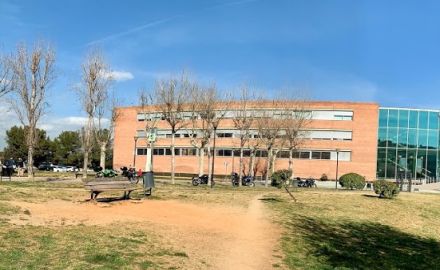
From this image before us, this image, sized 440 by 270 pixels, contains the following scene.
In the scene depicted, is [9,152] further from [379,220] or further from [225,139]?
[379,220]

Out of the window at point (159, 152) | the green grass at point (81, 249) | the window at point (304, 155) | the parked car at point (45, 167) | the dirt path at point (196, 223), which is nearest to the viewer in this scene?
the green grass at point (81, 249)

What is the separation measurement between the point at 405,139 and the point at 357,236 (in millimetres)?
56889

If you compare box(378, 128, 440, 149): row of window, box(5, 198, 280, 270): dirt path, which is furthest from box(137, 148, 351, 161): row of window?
box(5, 198, 280, 270): dirt path

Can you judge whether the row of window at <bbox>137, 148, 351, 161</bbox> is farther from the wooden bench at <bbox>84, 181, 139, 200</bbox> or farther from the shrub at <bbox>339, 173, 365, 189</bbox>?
the wooden bench at <bbox>84, 181, 139, 200</bbox>

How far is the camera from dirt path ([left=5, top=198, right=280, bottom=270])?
952 cm

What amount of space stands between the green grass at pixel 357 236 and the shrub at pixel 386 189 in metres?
3.18

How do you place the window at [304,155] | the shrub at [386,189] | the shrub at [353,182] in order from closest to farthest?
1. the shrub at [386,189]
2. the shrub at [353,182]
3. the window at [304,155]

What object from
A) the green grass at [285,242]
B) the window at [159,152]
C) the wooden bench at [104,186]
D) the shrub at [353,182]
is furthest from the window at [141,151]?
the wooden bench at [104,186]

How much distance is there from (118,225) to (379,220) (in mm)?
10634

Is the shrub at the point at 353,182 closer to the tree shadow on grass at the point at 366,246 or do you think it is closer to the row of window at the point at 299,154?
the tree shadow on grass at the point at 366,246

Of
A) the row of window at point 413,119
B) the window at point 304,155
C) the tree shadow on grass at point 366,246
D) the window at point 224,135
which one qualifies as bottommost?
the tree shadow on grass at point 366,246

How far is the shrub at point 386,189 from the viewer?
26547 millimetres

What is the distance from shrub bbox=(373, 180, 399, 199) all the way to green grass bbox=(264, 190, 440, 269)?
318cm

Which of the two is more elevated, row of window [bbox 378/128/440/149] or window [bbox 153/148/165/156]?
row of window [bbox 378/128/440/149]
